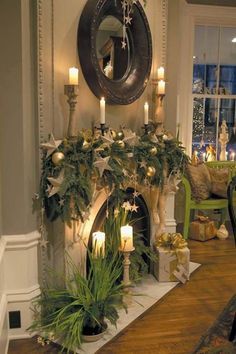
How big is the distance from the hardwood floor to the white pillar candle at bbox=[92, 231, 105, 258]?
20.5 inches

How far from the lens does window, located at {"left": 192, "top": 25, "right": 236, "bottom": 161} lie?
4.88 m

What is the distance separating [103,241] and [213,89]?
10.3ft

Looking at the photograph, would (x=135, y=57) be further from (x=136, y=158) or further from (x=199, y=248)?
(x=199, y=248)

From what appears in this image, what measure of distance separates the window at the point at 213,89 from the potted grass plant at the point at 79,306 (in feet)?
9.68

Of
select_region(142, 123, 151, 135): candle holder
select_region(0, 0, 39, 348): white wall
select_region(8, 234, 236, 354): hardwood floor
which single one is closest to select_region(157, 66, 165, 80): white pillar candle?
select_region(142, 123, 151, 135): candle holder

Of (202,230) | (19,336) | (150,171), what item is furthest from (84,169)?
(202,230)

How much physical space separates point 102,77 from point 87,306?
4.85 ft

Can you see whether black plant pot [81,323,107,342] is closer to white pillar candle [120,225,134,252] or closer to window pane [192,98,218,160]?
white pillar candle [120,225,134,252]

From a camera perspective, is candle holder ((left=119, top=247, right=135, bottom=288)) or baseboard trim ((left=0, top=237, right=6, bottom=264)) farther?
candle holder ((left=119, top=247, right=135, bottom=288))

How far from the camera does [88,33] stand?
255 cm

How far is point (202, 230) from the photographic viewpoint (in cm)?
438

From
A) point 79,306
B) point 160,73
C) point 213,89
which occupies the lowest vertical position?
point 79,306

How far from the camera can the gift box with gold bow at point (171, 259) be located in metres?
3.15

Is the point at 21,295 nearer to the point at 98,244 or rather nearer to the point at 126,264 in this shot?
the point at 98,244
